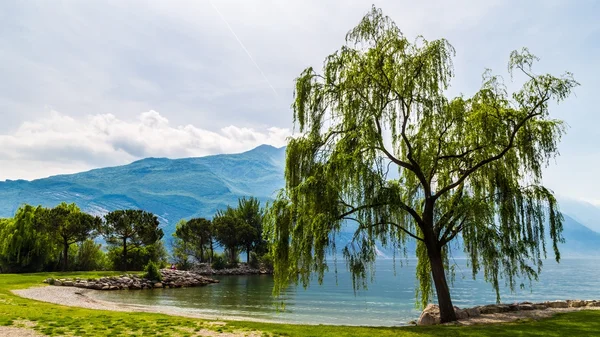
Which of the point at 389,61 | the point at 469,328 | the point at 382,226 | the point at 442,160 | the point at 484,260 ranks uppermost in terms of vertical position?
A: the point at 389,61

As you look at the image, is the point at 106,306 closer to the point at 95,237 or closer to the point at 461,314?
the point at 461,314

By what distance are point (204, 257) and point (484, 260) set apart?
81741mm

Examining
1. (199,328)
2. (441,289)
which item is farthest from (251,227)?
(199,328)

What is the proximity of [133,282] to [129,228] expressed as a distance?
17614 mm

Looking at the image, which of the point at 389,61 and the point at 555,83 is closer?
the point at 555,83

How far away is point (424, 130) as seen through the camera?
18.2 meters

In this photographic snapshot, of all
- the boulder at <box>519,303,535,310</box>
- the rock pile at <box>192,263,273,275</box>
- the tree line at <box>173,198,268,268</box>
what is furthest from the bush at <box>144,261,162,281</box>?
the boulder at <box>519,303,535,310</box>

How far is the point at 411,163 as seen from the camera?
59.9 ft

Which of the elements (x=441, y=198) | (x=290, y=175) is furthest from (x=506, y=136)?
(x=290, y=175)

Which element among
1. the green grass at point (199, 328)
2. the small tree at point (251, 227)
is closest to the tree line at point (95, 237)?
the small tree at point (251, 227)

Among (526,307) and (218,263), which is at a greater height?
(526,307)

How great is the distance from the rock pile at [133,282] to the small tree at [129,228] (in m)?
10.0

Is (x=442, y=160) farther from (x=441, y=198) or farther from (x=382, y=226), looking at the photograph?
(x=382, y=226)

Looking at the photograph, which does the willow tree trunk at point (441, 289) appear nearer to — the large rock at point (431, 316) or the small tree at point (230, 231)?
the large rock at point (431, 316)
